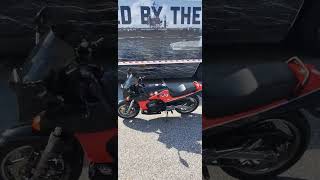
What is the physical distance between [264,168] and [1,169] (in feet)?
3.90

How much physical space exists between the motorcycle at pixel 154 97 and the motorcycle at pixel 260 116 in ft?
0.35

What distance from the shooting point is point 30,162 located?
6.68 feet

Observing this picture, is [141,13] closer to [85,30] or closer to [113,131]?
[85,30]

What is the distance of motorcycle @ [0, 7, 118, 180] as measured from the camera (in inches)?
75.0

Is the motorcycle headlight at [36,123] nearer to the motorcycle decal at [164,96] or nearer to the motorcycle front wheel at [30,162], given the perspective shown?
the motorcycle front wheel at [30,162]

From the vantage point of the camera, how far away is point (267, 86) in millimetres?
2080

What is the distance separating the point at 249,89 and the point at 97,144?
703 millimetres

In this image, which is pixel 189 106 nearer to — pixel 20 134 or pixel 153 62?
pixel 153 62

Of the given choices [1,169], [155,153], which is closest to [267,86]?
[155,153]

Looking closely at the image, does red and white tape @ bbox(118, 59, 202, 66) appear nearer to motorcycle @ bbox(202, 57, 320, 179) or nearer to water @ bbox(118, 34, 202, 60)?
water @ bbox(118, 34, 202, 60)

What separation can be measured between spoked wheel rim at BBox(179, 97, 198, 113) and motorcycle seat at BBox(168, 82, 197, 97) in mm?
33

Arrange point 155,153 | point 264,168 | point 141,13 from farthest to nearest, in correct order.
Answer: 1. point 264,168
2. point 155,153
3. point 141,13

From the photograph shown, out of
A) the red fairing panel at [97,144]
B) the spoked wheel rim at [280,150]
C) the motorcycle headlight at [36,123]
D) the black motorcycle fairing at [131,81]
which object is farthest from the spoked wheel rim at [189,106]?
the motorcycle headlight at [36,123]

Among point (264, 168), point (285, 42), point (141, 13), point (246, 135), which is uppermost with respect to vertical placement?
point (141, 13)
